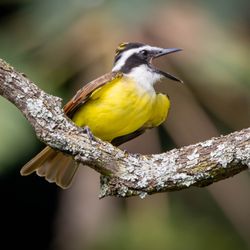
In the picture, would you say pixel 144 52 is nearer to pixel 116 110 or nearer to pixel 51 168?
pixel 116 110

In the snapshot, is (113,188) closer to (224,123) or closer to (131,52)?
(131,52)

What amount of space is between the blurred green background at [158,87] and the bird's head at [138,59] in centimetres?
84

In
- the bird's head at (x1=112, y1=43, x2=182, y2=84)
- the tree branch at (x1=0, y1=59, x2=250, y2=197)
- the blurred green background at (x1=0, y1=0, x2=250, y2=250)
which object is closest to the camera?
the tree branch at (x1=0, y1=59, x2=250, y2=197)

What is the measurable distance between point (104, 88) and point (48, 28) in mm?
1780

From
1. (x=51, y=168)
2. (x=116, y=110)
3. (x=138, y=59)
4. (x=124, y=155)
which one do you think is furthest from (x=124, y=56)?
(x=124, y=155)

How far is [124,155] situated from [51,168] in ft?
2.39

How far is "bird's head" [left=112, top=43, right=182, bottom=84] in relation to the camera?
5129 mm

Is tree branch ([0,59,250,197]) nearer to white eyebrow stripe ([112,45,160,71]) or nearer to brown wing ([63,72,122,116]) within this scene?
brown wing ([63,72,122,116])

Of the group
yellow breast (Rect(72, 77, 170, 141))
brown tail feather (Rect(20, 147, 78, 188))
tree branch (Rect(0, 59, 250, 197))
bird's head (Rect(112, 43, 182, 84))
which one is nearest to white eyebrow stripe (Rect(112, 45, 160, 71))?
bird's head (Rect(112, 43, 182, 84))

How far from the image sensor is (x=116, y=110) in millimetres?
4898

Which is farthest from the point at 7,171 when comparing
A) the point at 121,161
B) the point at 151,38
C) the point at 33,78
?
the point at 121,161

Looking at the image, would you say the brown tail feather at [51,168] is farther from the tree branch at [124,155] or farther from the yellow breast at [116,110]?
the tree branch at [124,155]

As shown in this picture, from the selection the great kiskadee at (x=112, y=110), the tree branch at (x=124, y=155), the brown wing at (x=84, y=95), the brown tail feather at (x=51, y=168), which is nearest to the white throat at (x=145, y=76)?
the great kiskadee at (x=112, y=110)

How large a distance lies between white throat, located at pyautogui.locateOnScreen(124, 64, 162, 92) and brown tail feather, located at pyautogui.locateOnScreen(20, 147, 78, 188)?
17.3 inches
